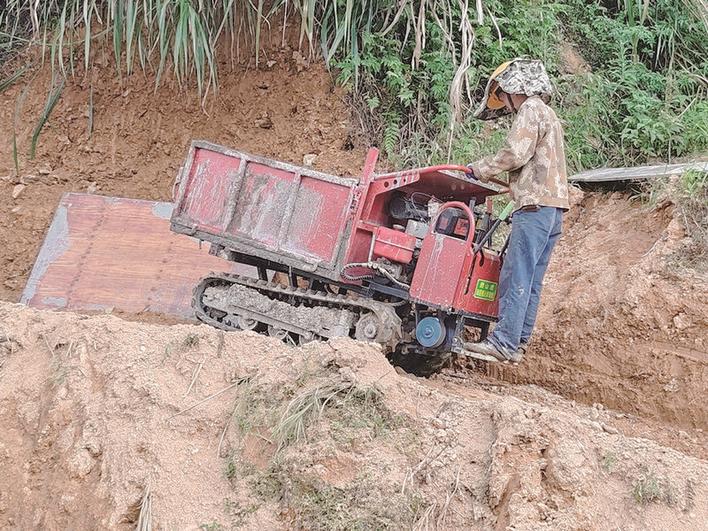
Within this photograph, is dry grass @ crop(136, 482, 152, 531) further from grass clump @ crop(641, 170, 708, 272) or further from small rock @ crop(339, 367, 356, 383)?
grass clump @ crop(641, 170, 708, 272)

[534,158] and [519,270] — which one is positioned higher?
[534,158]

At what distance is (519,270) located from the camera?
5434 millimetres

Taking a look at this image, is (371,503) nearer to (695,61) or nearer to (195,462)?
(195,462)

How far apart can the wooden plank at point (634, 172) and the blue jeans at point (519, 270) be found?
2.60 meters

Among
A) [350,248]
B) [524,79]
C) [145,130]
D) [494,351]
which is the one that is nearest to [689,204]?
[524,79]

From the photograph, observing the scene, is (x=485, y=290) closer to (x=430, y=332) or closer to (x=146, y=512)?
(x=430, y=332)

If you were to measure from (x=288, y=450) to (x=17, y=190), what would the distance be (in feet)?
22.1

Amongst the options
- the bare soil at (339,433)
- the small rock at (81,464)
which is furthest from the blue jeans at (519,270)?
the small rock at (81,464)

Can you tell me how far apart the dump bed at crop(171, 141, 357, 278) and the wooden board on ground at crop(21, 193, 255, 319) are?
1.27 meters

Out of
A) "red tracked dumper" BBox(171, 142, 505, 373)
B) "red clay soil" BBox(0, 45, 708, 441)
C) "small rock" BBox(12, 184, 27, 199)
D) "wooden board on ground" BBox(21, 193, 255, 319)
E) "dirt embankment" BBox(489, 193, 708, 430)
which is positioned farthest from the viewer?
"small rock" BBox(12, 184, 27, 199)

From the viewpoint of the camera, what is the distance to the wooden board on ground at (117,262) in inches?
296

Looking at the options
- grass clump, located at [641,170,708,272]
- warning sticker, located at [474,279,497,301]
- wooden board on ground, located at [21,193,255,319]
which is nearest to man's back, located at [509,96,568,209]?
warning sticker, located at [474,279,497,301]

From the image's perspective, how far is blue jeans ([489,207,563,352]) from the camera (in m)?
5.43

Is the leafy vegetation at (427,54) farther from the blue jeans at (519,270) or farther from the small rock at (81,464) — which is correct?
the small rock at (81,464)
